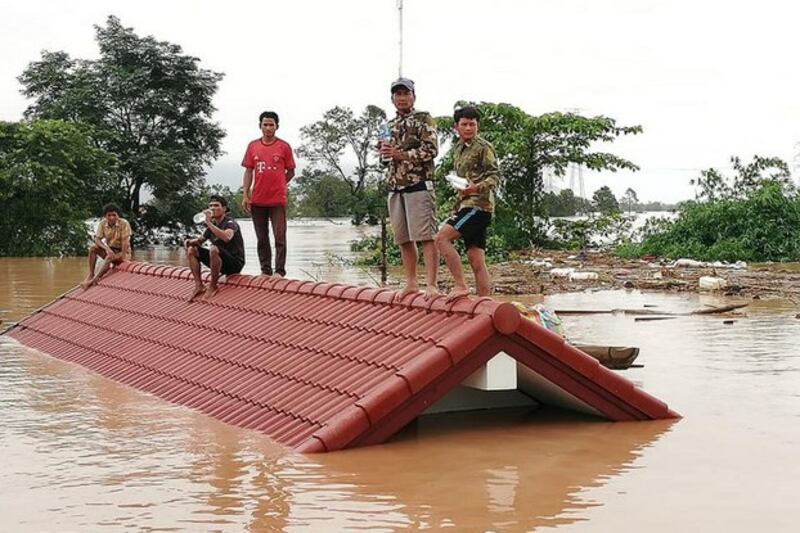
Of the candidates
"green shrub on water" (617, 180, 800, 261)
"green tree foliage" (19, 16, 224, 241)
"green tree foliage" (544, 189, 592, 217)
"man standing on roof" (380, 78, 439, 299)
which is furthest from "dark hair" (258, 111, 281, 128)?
"green tree foliage" (19, 16, 224, 241)

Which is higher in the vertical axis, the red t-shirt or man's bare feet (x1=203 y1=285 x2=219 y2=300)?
the red t-shirt

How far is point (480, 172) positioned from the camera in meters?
8.37

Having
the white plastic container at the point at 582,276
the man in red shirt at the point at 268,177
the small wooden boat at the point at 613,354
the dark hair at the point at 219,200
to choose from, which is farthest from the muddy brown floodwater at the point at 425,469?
the white plastic container at the point at 582,276

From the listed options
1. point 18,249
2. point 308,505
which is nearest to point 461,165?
point 308,505

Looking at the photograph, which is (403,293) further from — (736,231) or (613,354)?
(736,231)

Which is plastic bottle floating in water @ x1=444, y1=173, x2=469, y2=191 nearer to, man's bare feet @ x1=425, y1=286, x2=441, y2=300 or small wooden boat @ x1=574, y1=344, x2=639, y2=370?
man's bare feet @ x1=425, y1=286, x2=441, y2=300

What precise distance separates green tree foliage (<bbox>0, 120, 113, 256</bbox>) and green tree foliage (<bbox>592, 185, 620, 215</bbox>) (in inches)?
693

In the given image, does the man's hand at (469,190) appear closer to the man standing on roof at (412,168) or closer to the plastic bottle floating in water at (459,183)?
the plastic bottle floating in water at (459,183)

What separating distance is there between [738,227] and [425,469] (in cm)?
2609

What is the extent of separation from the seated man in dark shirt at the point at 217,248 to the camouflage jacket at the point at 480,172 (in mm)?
3681

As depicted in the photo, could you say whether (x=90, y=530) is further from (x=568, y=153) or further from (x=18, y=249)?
(x=18, y=249)

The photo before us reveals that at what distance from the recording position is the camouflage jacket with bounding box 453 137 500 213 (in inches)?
328

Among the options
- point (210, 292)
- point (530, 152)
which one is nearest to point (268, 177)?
point (210, 292)

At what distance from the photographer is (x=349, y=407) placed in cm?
717
